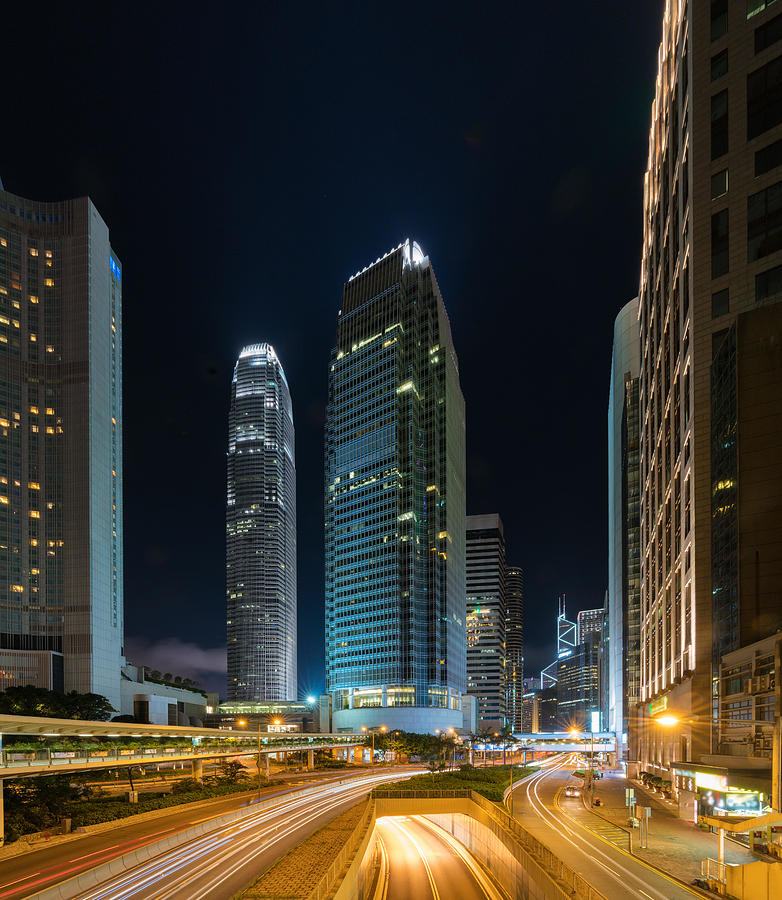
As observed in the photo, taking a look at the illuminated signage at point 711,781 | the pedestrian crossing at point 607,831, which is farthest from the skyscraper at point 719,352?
the pedestrian crossing at point 607,831

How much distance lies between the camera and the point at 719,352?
191 ft

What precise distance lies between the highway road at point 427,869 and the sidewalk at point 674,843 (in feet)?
31.9

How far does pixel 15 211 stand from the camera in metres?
165

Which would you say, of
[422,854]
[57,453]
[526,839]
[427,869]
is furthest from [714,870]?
[57,453]

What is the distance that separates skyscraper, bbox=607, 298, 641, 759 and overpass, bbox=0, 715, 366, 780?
64.6 m

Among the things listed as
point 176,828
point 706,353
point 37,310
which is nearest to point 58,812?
point 176,828

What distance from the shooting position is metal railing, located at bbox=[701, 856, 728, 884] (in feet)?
109

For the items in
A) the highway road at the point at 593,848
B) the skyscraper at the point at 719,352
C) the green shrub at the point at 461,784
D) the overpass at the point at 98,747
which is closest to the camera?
the highway road at the point at 593,848

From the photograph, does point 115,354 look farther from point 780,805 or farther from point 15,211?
point 780,805

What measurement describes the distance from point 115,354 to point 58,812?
136134 mm

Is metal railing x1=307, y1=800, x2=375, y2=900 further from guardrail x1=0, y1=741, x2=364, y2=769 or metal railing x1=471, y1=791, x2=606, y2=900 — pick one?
guardrail x1=0, y1=741, x2=364, y2=769

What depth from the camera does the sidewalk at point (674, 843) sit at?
38500mm

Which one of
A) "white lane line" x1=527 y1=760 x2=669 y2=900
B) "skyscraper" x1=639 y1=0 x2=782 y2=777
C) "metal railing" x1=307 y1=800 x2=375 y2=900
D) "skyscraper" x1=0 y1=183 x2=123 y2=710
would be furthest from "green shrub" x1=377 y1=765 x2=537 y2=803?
"skyscraper" x1=0 y1=183 x2=123 y2=710

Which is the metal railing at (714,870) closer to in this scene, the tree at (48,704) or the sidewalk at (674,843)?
the sidewalk at (674,843)
